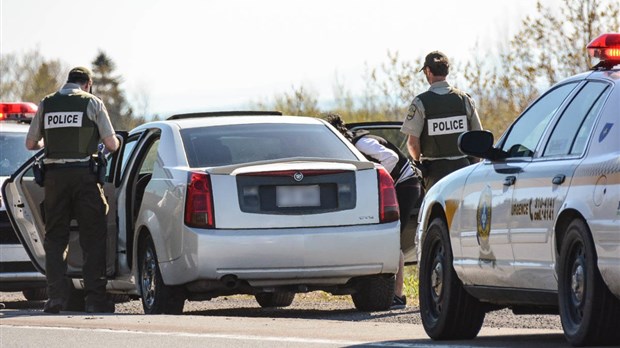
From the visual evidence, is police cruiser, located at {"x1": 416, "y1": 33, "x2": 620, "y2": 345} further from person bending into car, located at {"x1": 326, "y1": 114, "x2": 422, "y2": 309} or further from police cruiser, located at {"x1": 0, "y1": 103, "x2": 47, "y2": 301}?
police cruiser, located at {"x1": 0, "y1": 103, "x2": 47, "y2": 301}

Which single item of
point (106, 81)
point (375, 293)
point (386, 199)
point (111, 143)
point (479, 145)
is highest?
point (479, 145)

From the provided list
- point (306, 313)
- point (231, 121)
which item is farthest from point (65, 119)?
point (306, 313)

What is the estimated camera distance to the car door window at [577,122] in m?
8.29

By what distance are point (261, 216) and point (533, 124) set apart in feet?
10.3

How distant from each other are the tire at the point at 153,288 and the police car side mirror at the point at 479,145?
363 cm

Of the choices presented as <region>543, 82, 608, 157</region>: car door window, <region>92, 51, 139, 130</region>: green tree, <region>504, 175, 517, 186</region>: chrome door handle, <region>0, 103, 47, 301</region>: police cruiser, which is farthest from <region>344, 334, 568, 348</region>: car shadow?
<region>92, 51, 139, 130</region>: green tree

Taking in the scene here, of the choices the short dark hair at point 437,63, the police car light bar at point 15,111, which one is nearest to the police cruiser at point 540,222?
the short dark hair at point 437,63

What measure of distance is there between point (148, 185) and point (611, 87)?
5.30 meters

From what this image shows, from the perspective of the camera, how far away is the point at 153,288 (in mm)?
12469

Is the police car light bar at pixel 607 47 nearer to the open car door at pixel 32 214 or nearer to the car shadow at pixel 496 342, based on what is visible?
the car shadow at pixel 496 342

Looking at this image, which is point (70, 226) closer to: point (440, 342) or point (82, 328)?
point (82, 328)

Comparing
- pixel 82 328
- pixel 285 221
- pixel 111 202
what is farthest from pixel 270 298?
pixel 82 328

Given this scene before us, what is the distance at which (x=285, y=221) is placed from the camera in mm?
11875

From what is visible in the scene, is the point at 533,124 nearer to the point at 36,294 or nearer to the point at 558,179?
the point at 558,179
